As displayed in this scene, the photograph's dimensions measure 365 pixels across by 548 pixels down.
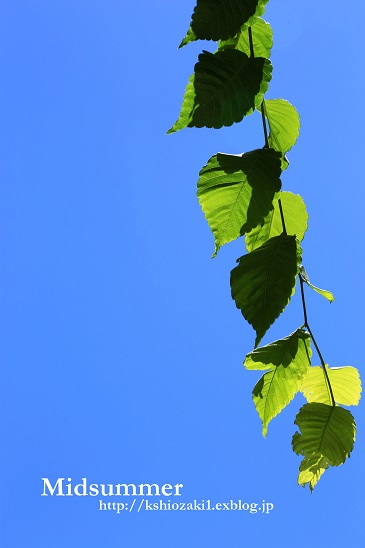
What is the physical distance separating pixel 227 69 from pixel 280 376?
0.50 ft

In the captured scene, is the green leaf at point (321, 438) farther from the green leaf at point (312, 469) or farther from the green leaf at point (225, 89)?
the green leaf at point (225, 89)

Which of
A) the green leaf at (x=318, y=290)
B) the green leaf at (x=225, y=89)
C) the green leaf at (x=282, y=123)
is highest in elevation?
the green leaf at (x=282, y=123)

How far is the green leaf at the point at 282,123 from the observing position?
32cm

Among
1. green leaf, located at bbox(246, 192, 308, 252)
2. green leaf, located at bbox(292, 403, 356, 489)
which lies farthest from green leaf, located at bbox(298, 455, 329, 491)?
green leaf, located at bbox(246, 192, 308, 252)

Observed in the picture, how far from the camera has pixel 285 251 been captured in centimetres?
28

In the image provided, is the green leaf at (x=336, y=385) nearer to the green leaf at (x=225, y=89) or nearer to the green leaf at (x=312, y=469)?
the green leaf at (x=312, y=469)

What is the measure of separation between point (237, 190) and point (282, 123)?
0.19 ft

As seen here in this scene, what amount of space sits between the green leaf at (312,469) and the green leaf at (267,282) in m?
0.09

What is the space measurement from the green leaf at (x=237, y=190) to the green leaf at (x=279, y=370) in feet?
0.19

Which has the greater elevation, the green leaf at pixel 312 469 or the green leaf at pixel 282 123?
the green leaf at pixel 282 123

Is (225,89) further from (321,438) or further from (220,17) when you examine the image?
(321,438)

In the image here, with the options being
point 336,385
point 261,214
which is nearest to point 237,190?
point 261,214

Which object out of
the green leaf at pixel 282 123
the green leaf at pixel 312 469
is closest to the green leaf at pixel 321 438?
the green leaf at pixel 312 469

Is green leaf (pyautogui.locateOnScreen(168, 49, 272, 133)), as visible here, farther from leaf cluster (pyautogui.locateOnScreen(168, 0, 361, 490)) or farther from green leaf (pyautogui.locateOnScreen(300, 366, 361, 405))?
green leaf (pyautogui.locateOnScreen(300, 366, 361, 405))
